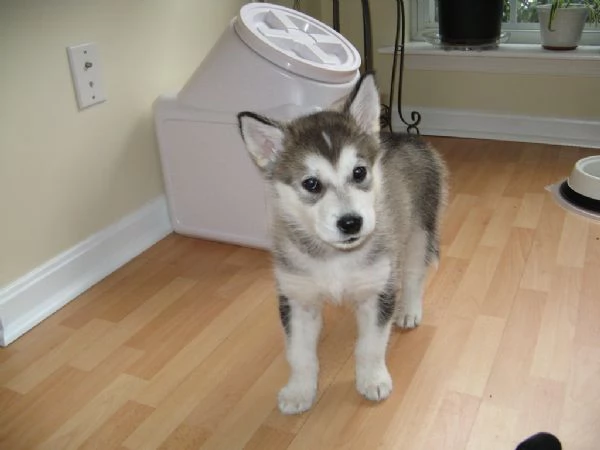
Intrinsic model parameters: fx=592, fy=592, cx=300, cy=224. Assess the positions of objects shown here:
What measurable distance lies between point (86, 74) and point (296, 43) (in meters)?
0.76

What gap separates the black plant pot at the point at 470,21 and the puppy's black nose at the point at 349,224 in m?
2.30

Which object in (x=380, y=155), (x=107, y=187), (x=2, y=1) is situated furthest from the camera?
(x=107, y=187)

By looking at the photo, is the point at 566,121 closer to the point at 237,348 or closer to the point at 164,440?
the point at 237,348

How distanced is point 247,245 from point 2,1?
121 cm

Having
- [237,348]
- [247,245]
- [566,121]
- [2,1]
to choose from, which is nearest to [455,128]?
[566,121]

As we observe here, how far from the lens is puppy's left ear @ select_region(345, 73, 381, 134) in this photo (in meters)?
1.43

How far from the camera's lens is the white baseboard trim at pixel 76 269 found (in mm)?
1940

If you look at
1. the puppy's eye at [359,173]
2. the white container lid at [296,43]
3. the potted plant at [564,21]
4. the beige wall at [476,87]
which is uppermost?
the puppy's eye at [359,173]

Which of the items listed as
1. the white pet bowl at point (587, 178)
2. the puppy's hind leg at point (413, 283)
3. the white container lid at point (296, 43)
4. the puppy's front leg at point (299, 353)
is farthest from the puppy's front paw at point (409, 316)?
the white pet bowl at point (587, 178)

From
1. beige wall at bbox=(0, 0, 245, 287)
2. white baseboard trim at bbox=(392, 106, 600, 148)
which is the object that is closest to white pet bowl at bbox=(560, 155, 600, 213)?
white baseboard trim at bbox=(392, 106, 600, 148)

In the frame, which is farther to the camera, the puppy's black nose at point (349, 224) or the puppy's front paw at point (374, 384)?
the puppy's front paw at point (374, 384)

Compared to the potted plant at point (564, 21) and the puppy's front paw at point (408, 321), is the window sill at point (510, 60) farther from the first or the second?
the puppy's front paw at point (408, 321)

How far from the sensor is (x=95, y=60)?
6.94 feet

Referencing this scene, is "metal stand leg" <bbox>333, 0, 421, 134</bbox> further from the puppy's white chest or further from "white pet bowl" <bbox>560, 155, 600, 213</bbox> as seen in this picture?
the puppy's white chest
